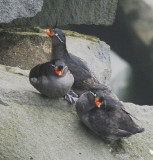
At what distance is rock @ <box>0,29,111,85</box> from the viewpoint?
20.0 ft

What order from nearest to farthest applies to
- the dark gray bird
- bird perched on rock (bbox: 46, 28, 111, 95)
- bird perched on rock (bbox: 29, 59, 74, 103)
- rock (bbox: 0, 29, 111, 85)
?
the dark gray bird → bird perched on rock (bbox: 29, 59, 74, 103) → bird perched on rock (bbox: 46, 28, 111, 95) → rock (bbox: 0, 29, 111, 85)

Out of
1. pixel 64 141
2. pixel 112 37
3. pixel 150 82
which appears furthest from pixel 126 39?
pixel 64 141

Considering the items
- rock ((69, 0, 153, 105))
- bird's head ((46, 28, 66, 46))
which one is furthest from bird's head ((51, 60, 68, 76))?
rock ((69, 0, 153, 105))

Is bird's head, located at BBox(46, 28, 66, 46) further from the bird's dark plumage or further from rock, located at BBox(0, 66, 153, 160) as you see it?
the bird's dark plumage

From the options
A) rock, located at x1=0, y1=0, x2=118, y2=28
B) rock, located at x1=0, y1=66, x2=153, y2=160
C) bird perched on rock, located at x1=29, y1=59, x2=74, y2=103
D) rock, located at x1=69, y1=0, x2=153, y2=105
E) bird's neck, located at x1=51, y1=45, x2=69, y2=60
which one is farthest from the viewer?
rock, located at x1=69, y1=0, x2=153, y2=105

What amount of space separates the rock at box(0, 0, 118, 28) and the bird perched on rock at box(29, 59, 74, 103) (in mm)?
2801

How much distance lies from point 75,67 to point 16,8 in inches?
47.4

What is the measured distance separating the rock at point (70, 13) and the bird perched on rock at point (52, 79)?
2801 mm

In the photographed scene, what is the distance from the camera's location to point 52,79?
407 centimetres

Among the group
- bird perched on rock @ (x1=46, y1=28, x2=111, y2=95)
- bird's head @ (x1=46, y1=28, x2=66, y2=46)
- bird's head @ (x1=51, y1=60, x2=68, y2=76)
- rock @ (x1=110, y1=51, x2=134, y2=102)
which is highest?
bird's head @ (x1=51, y1=60, x2=68, y2=76)

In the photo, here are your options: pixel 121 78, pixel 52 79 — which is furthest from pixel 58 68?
pixel 121 78

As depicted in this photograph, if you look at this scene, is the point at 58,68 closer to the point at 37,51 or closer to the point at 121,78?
the point at 37,51

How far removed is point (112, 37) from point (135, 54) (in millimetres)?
679

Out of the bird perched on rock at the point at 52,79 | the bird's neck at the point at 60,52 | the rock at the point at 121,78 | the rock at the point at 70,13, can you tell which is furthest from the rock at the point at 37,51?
the bird perched on rock at the point at 52,79
